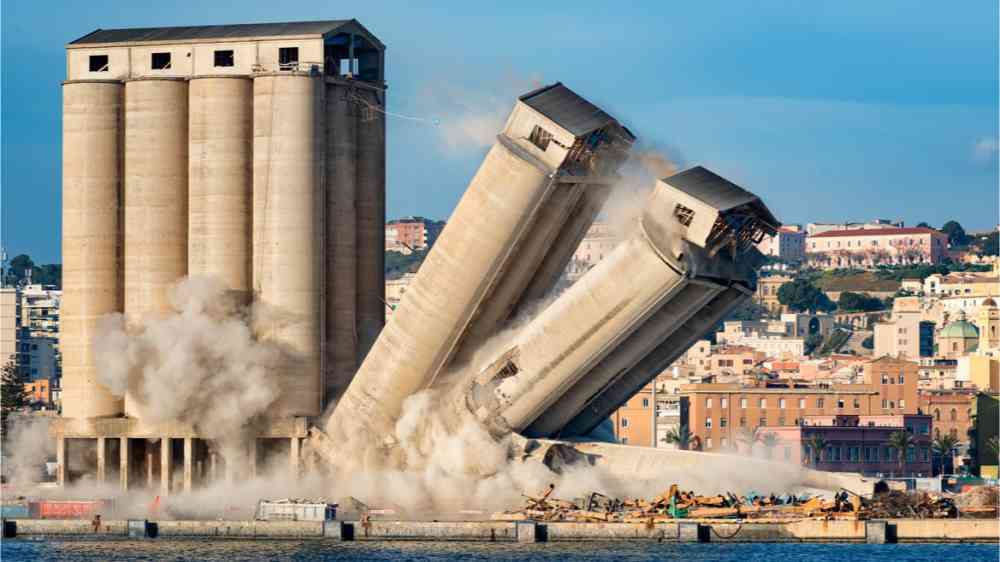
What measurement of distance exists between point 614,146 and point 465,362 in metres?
11.4

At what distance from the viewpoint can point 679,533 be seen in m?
87.3

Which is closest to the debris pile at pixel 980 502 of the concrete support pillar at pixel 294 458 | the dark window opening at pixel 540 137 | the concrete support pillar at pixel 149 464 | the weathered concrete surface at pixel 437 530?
the weathered concrete surface at pixel 437 530

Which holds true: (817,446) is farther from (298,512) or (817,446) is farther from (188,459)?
(298,512)

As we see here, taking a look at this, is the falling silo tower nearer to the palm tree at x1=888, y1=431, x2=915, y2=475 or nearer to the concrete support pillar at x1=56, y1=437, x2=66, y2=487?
the concrete support pillar at x1=56, y1=437, x2=66, y2=487

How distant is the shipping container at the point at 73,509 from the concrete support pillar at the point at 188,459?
341cm

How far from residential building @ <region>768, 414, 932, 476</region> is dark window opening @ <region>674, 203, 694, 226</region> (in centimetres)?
8067

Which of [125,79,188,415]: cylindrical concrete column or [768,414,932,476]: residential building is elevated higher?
[125,79,188,415]: cylindrical concrete column

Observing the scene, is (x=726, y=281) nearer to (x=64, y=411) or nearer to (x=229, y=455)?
(x=229, y=455)

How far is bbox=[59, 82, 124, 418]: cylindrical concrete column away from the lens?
105 metres

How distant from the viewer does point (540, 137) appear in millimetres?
87438

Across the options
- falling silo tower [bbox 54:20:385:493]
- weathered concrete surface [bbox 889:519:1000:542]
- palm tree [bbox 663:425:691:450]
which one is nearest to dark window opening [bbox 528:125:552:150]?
falling silo tower [bbox 54:20:385:493]

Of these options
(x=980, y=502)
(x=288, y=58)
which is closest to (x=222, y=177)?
(x=288, y=58)

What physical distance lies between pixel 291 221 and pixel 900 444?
73.8m

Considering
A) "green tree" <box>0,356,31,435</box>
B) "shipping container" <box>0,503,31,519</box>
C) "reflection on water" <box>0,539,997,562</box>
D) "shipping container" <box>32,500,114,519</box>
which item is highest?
"green tree" <box>0,356,31,435</box>
